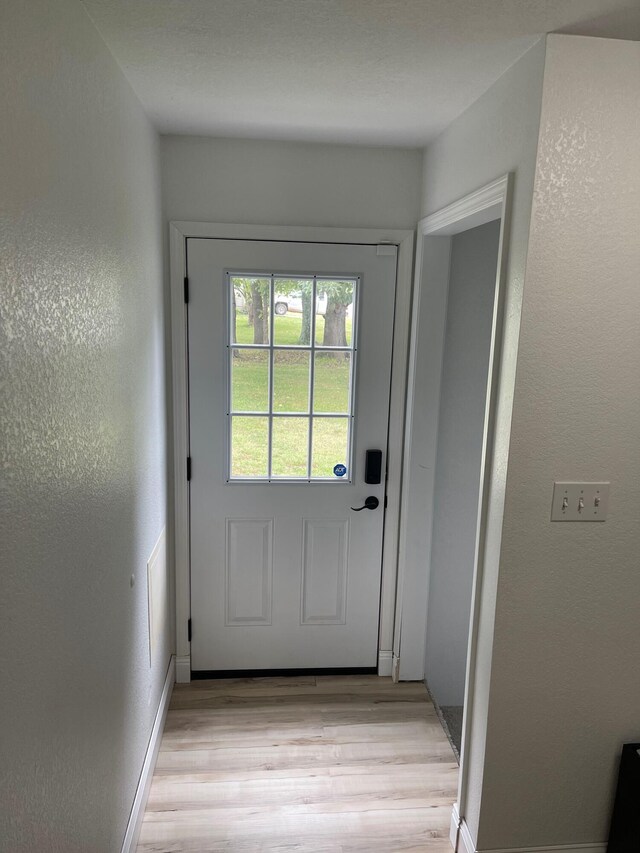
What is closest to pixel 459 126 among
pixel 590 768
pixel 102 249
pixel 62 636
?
pixel 102 249

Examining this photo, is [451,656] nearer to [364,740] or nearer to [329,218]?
[364,740]

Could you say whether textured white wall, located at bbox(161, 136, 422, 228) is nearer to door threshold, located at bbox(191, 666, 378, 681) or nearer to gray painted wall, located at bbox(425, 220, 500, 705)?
gray painted wall, located at bbox(425, 220, 500, 705)

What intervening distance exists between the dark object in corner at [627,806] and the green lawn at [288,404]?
1465 mm

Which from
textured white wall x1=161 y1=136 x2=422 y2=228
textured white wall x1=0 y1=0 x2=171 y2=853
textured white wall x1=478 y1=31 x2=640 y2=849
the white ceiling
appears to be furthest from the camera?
textured white wall x1=161 y1=136 x2=422 y2=228

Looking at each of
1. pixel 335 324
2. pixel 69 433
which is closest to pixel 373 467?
pixel 335 324

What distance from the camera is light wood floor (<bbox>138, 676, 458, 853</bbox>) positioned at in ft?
6.55

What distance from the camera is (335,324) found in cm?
256

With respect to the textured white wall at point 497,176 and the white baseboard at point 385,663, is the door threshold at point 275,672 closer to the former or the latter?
the white baseboard at point 385,663

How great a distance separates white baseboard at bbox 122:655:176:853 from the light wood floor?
0.05m

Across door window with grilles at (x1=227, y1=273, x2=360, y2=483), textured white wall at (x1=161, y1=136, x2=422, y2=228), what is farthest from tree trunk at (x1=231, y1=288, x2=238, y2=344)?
textured white wall at (x1=161, y1=136, x2=422, y2=228)

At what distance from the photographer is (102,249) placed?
1516 mm

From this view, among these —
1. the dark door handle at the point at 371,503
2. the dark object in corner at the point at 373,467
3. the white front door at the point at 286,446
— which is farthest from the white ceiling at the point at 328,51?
the dark door handle at the point at 371,503

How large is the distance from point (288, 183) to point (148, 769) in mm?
2289

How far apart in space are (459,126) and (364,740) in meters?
2.36
